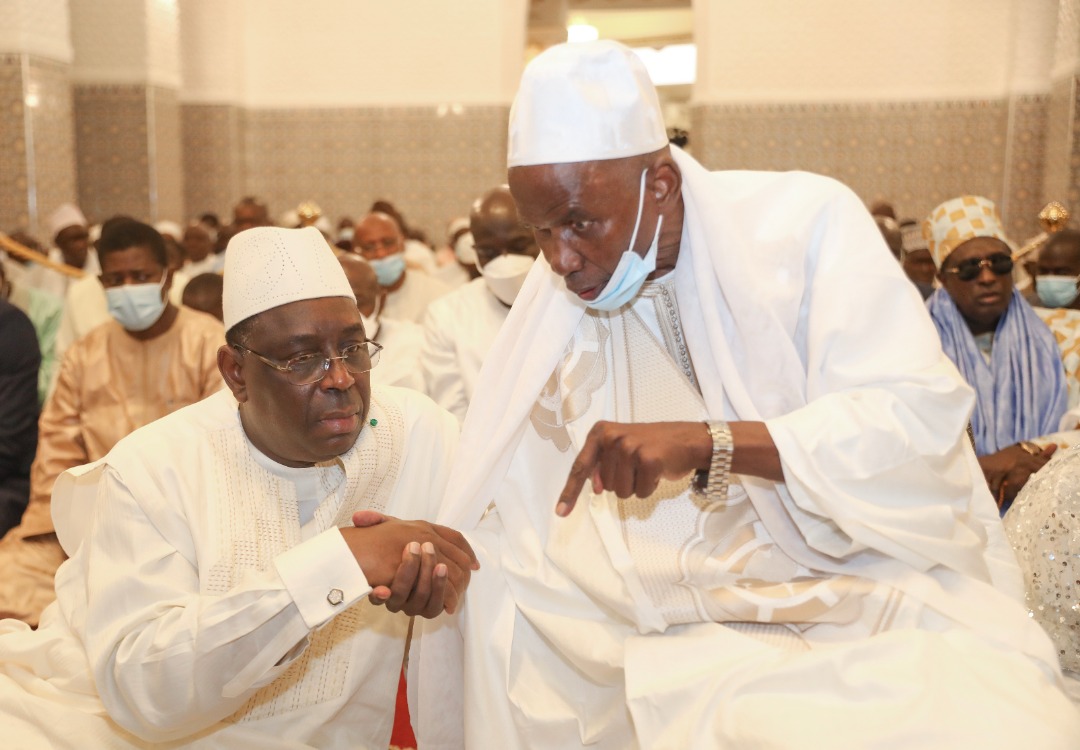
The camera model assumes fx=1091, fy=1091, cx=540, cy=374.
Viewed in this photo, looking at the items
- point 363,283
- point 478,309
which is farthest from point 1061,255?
point 363,283

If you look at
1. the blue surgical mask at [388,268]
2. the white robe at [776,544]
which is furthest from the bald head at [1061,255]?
the blue surgical mask at [388,268]

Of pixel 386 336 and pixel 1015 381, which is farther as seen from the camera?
pixel 386 336

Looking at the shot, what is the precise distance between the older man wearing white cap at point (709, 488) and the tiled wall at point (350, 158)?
1214 centimetres

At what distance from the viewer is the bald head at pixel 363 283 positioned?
534 cm

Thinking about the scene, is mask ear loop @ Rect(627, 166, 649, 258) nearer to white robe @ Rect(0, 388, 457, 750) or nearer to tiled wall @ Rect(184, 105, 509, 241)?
white robe @ Rect(0, 388, 457, 750)

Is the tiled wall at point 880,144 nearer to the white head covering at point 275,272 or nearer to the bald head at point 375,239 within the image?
the bald head at point 375,239

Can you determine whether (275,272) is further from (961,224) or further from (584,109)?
(961,224)

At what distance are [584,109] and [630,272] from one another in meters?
0.36

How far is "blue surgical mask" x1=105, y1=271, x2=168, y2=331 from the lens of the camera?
Result: 459 cm

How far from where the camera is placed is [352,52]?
1460 centimetres

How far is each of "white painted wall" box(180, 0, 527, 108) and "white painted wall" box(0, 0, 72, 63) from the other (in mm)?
2985

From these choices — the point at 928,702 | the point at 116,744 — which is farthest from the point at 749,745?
the point at 116,744

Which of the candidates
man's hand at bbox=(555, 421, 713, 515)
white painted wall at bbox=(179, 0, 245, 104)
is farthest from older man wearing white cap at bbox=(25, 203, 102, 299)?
man's hand at bbox=(555, 421, 713, 515)

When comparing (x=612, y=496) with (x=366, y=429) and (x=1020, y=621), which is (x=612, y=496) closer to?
(x=366, y=429)
